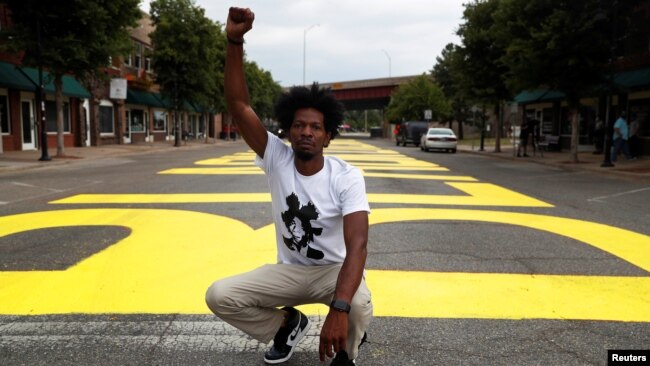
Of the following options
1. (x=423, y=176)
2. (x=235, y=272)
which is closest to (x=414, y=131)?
(x=423, y=176)

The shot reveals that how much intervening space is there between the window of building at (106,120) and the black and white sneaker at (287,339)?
3367 centimetres

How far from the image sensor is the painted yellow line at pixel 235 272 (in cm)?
403

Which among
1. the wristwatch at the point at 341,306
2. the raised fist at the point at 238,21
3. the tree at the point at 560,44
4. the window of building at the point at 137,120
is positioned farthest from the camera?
the window of building at the point at 137,120

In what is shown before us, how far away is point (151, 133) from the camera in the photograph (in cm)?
4188

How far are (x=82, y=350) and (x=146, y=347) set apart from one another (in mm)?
380

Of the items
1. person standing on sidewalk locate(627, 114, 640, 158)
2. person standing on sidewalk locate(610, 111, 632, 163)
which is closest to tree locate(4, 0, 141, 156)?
person standing on sidewalk locate(610, 111, 632, 163)

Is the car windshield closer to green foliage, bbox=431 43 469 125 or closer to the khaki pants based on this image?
green foliage, bbox=431 43 469 125

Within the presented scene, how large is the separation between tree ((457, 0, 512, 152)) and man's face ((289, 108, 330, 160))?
25688 millimetres

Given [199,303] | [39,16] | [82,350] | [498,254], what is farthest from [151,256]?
[39,16]

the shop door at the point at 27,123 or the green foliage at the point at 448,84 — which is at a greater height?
the green foliage at the point at 448,84

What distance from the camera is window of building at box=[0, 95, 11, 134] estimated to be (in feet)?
77.6

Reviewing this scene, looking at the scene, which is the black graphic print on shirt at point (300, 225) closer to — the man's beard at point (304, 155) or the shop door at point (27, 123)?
the man's beard at point (304, 155)

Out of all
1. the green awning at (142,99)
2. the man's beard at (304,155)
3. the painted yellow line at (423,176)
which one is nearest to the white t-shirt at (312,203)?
the man's beard at (304,155)

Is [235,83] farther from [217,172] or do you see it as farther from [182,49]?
[182,49]
